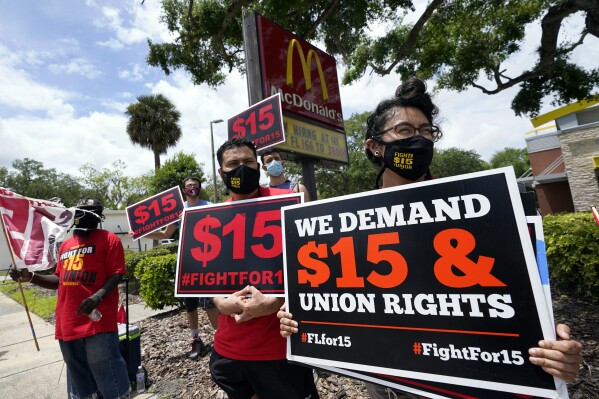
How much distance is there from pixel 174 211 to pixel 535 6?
755cm

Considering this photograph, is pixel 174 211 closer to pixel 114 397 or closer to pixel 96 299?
pixel 96 299

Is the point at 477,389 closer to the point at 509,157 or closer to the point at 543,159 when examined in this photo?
the point at 543,159

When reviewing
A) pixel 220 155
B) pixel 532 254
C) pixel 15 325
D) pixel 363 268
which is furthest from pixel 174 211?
pixel 15 325

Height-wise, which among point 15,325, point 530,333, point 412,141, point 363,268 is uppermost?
point 412,141

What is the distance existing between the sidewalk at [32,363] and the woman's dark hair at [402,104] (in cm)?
351

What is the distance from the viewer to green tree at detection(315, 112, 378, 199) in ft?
95.9

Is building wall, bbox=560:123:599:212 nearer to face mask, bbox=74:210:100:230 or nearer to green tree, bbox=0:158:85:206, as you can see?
face mask, bbox=74:210:100:230

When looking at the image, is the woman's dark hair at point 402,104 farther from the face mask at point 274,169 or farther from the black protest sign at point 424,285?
the face mask at point 274,169

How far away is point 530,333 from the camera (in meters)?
1.06

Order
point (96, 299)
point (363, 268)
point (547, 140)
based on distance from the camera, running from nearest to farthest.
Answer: point (363, 268), point (96, 299), point (547, 140)

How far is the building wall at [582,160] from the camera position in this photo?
683 inches

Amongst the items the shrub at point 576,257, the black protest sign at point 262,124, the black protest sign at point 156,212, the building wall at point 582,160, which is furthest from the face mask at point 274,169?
the building wall at point 582,160

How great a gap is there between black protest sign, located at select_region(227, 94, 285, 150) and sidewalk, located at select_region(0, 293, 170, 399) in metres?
3.22

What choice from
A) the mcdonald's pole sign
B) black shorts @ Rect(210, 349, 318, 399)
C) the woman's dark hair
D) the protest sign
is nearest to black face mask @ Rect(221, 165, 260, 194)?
the woman's dark hair
